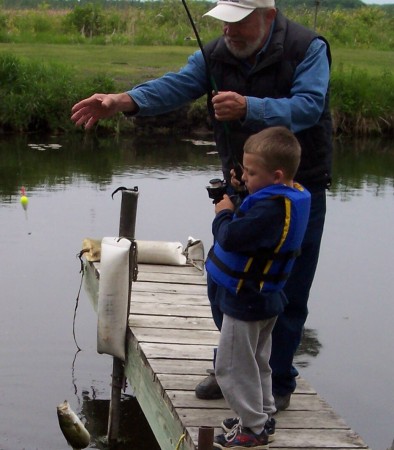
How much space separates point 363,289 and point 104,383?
324 cm

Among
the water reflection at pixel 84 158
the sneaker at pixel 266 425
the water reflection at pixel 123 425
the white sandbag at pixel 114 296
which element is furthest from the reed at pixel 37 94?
the sneaker at pixel 266 425

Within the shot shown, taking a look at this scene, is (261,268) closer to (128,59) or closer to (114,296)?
(114,296)

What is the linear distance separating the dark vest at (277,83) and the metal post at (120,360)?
5.18 feet

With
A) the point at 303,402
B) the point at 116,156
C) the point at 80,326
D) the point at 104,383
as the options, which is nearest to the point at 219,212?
the point at 303,402

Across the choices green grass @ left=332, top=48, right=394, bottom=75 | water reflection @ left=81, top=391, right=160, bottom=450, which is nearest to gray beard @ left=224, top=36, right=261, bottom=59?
water reflection @ left=81, top=391, right=160, bottom=450

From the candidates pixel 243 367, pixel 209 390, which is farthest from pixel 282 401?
pixel 243 367

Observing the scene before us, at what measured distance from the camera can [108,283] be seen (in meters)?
5.82

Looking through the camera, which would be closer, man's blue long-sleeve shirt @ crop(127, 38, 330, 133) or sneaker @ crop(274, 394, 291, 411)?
man's blue long-sleeve shirt @ crop(127, 38, 330, 133)

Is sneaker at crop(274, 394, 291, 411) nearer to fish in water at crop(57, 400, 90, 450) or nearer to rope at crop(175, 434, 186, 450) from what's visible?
rope at crop(175, 434, 186, 450)

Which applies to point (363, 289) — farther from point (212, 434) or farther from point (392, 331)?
point (212, 434)

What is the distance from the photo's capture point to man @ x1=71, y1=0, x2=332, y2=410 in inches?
162

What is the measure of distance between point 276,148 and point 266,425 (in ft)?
3.70

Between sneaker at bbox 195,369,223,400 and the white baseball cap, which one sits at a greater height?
the white baseball cap

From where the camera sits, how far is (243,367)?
4098 mm
